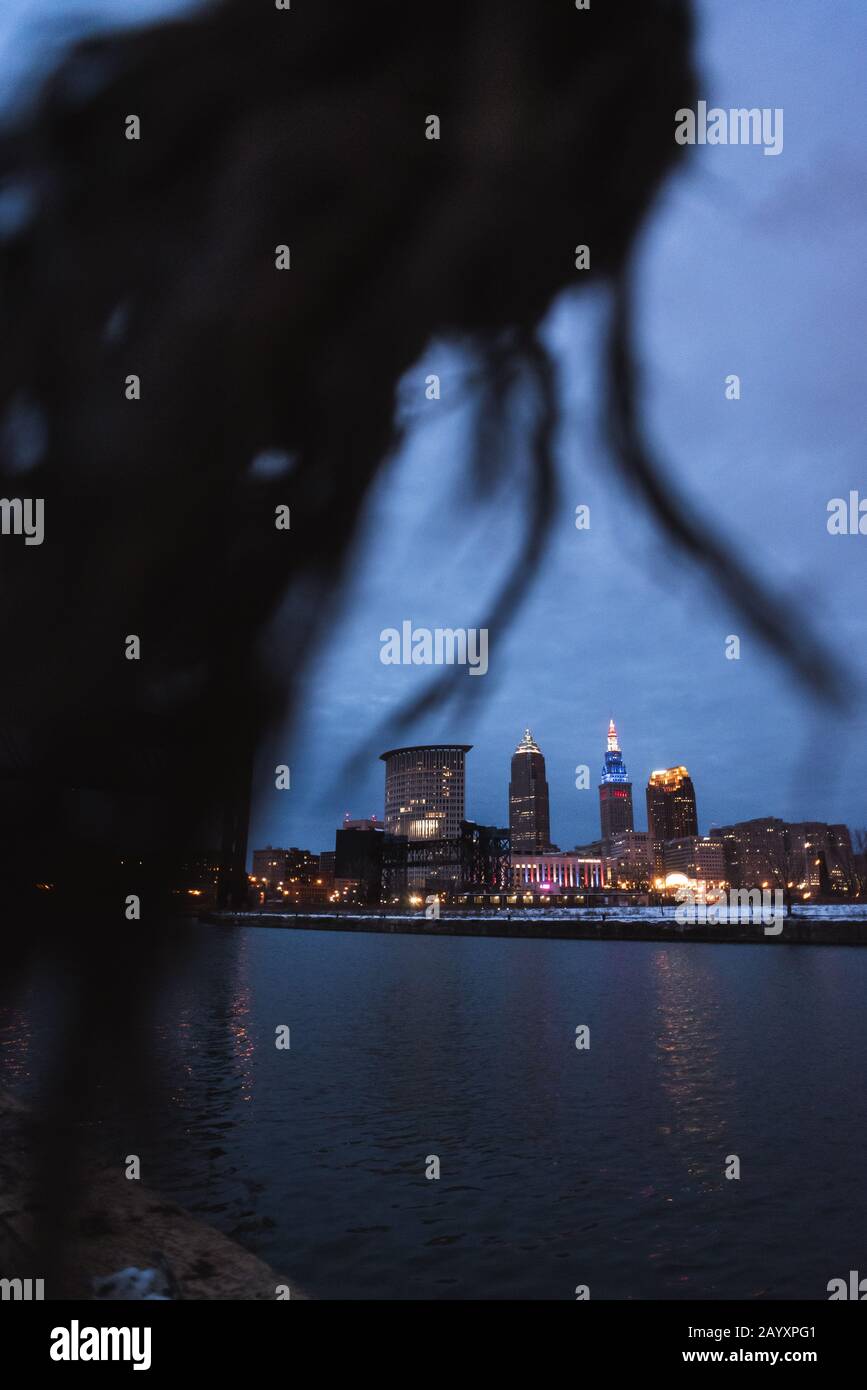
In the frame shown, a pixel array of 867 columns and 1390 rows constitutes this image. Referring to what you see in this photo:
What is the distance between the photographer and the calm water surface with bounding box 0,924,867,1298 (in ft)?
29.1

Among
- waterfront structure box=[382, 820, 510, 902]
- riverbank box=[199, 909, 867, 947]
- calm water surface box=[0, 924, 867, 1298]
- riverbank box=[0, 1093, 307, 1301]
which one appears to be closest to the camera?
riverbank box=[0, 1093, 307, 1301]

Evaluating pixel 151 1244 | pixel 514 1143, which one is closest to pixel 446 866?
pixel 514 1143

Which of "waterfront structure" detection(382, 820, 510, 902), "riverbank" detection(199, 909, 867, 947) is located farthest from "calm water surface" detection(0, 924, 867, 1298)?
"waterfront structure" detection(382, 820, 510, 902)

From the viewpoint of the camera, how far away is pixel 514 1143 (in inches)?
528

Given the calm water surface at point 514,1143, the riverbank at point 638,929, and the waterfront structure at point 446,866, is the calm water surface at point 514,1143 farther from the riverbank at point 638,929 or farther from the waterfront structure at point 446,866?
the waterfront structure at point 446,866

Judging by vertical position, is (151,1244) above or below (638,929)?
above

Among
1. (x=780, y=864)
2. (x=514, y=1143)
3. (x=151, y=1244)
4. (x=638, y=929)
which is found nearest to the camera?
(x=151, y=1244)

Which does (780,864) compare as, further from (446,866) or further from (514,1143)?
(514,1143)

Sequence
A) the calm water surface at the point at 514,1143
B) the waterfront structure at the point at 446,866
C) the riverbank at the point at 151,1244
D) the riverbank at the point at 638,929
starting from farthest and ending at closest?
the waterfront structure at the point at 446,866 → the riverbank at the point at 638,929 → the calm water surface at the point at 514,1143 → the riverbank at the point at 151,1244

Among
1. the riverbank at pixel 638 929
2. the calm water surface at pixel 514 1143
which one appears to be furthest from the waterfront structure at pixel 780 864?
the calm water surface at pixel 514 1143

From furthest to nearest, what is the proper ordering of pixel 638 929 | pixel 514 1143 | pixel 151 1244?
pixel 638 929
pixel 514 1143
pixel 151 1244

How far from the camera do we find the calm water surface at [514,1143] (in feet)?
29.1

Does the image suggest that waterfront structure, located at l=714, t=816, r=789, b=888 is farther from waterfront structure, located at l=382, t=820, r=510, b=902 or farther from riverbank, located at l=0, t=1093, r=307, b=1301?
riverbank, located at l=0, t=1093, r=307, b=1301
